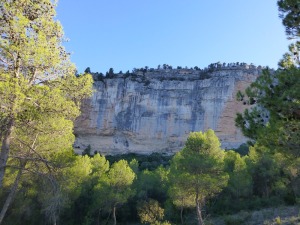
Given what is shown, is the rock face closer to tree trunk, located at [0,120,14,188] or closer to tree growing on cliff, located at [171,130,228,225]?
tree growing on cliff, located at [171,130,228,225]

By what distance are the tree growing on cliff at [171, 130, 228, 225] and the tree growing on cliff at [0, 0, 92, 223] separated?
11346mm

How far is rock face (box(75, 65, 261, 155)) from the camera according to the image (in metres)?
54.6

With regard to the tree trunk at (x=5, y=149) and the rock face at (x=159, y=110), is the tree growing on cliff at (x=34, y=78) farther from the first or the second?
the rock face at (x=159, y=110)

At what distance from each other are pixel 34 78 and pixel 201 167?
1253cm

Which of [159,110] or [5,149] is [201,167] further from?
[159,110]

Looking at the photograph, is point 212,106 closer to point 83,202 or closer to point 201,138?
point 83,202

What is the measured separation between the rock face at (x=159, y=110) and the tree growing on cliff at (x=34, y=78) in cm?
4783

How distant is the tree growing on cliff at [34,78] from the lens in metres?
6.26

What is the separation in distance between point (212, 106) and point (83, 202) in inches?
1312

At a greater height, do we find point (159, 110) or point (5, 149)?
point (159, 110)

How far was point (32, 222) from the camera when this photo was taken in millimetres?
24062

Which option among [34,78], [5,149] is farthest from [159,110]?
[5,149]

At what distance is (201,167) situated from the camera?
58.0 ft

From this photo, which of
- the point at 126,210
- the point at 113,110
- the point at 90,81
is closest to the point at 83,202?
the point at 126,210
